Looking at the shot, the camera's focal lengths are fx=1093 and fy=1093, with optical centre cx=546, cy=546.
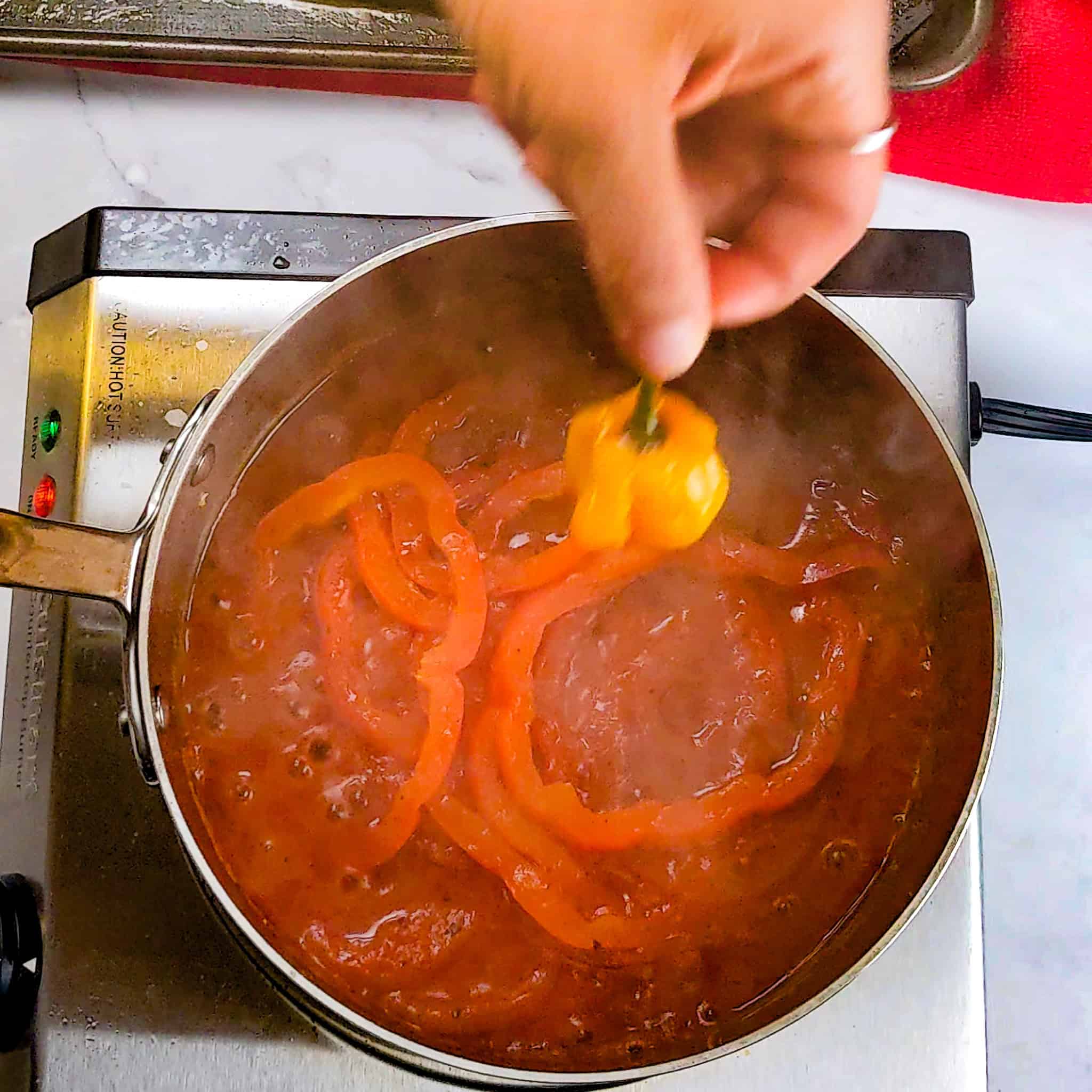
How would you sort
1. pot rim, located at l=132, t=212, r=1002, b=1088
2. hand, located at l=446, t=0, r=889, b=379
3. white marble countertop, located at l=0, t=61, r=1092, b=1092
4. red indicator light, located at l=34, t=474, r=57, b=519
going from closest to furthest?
hand, located at l=446, t=0, r=889, b=379 < pot rim, located at l=132, t=212, r=1002, b=1088 < red indicator light, located at l=34, t=474, r=57, b=519 < white marble countertop, located at l=0, t=61, r=1092, b=1092

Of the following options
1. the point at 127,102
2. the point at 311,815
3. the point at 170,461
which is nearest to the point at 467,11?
the point at 170,461

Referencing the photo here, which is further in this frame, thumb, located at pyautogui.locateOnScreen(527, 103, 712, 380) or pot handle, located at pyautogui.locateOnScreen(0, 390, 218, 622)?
pot handle, located at pyautogui.locateOnScreen(0, 390, 218, 622)

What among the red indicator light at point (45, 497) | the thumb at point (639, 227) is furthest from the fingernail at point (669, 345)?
the red indicator light at point (45, 497)

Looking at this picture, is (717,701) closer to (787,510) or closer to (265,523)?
(787,510)

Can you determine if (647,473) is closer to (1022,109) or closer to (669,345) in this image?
(669,345)

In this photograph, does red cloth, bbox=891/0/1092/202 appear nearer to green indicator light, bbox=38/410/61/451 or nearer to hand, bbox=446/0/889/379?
hand, bbox=446/0/889/379

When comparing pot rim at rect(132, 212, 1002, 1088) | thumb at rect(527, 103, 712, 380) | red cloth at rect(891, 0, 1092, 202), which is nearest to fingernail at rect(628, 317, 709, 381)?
thumb at rect(527, 103, 712, 380)

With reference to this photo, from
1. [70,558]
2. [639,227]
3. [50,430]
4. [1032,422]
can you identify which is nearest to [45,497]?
[50,430]

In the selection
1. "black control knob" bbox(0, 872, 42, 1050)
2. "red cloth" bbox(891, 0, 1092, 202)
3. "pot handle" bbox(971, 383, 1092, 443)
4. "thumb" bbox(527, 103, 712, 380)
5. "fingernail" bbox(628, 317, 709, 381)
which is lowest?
"black control knob" bbox(0, 872, 42, 1050)
